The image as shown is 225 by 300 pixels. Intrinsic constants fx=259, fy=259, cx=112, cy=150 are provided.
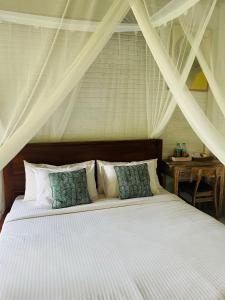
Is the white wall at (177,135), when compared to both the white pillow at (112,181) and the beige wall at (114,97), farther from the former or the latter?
the white pillow at (112,181)

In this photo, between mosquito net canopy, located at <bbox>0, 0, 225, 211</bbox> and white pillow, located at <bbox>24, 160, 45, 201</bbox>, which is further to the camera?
white pillow, located at <bbox>24, 160, 45, 201</bbox>

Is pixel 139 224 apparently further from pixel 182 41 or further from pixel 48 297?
pixel 182 41

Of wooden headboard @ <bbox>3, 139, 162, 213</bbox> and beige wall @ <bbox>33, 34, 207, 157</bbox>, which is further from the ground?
beige wall @ <bbox>33, 34, 207, 157</bbox>

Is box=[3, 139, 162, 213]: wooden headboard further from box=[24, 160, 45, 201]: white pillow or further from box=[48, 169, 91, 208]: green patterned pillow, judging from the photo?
box=[48, 169, 91, 208]: green patterned pillow

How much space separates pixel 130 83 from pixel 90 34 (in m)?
1.32

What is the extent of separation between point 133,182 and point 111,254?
1093 millimetres

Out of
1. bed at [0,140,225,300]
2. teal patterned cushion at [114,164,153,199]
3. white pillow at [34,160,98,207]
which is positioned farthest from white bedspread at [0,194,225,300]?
teal patterned cushion at [114,164,153,199]

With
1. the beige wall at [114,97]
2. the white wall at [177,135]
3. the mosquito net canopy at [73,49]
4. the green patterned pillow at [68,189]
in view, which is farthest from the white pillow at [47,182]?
the white wall at [177,135]

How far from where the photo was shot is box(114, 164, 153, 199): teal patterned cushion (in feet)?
8.86

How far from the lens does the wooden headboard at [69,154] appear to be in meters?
2.82

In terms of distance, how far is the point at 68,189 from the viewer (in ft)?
8.20

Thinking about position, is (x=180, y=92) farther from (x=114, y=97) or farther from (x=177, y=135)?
(x=177, y=135)

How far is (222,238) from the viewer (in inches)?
74.8

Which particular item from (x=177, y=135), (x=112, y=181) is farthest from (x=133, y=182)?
(x=177, y=135)
